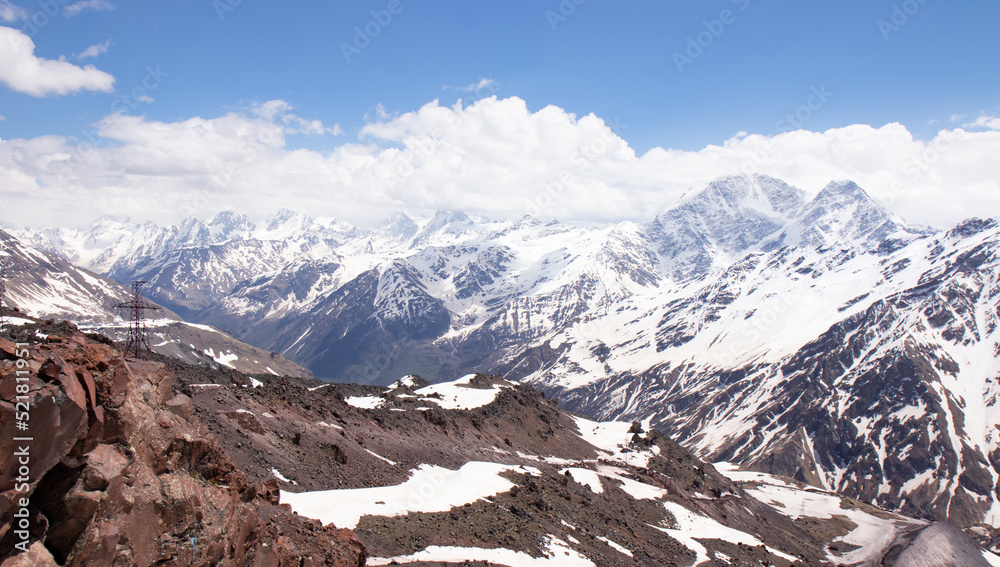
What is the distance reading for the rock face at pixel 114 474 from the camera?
14844 mm

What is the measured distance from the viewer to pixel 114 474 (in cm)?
1658

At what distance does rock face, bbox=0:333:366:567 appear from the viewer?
14844mm

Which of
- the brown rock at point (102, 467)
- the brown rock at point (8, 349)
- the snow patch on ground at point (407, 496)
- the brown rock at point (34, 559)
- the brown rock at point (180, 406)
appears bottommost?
the snow patch on ground at point (407, 496)

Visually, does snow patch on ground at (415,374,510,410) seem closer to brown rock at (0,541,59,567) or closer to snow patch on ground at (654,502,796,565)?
snow patch on ground at (654,502,796,565)

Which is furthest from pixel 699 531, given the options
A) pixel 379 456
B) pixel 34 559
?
pixel 34 559

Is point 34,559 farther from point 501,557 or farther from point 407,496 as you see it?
point 407,496

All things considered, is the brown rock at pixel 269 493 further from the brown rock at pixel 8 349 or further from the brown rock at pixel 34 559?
the brown rock at pixel 8 349

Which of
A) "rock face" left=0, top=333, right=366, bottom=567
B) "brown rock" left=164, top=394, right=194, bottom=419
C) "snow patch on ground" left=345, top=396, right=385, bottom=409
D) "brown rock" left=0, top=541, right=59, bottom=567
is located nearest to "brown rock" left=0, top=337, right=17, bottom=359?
"rock face" left=0, top=333, right=366, bottom=567

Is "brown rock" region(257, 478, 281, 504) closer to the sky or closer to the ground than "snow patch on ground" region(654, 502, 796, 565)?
closer to the sky

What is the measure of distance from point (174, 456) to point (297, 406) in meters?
47.8

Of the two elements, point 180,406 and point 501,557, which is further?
point 501,557

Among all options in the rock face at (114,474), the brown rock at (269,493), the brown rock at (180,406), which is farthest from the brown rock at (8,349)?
the brown rock at (269,493)

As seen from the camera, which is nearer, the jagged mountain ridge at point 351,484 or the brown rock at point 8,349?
the brown rock at point 8,349

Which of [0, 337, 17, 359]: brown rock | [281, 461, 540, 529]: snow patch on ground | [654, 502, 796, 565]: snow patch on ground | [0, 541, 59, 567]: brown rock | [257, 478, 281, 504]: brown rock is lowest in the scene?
[654, 502, 796, 565]: snow patch on ground
